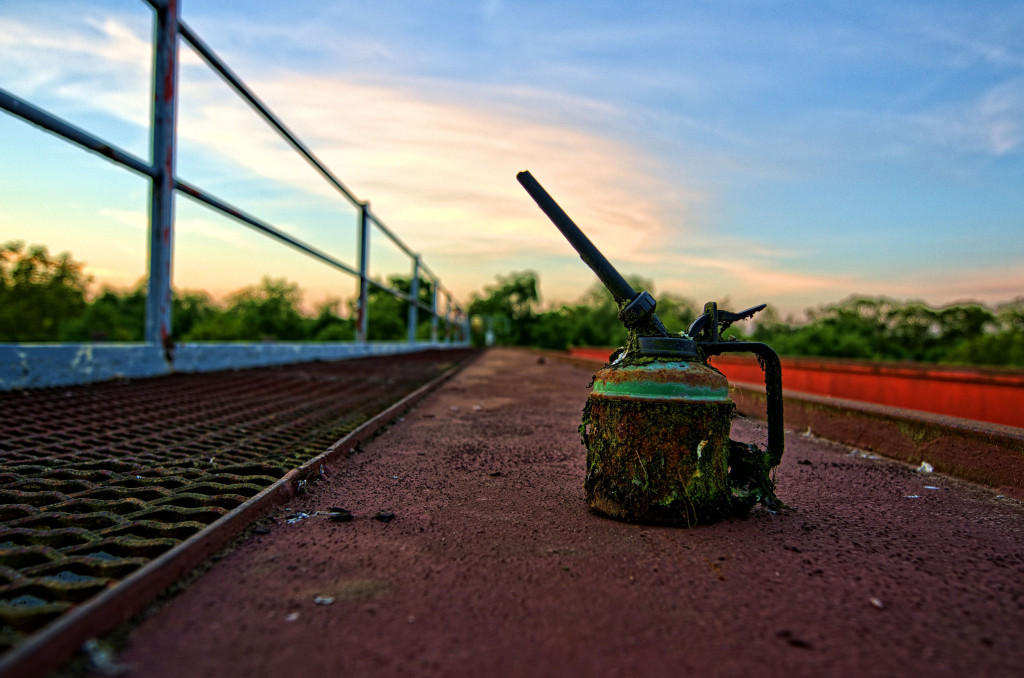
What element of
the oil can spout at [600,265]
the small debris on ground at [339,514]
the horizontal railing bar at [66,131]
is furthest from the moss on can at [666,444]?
the horizontal railing bar at [66,131]

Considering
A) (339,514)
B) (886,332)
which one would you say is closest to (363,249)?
(339,514)

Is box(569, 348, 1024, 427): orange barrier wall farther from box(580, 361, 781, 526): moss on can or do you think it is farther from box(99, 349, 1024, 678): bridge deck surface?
box(580, 361, 781, 526): moss on can

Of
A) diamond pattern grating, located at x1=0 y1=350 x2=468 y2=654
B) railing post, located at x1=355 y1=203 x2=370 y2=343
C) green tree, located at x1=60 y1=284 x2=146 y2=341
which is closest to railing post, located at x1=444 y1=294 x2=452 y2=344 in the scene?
railing post, located at x1=355 y1=203 x2=370 y2=343

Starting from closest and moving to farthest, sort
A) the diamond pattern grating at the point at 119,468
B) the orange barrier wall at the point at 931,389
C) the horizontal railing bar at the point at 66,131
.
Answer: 1. the diamond pattern grating at the point at 119,468
2. the horizontal railing bar at the point at 66,131
3. the orange barrier wall at the point at 931,389

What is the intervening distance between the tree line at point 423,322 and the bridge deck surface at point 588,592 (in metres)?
8.34

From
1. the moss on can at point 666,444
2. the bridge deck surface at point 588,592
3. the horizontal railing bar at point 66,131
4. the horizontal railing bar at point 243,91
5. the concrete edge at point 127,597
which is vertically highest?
the horizontal railing bar at point 243,91

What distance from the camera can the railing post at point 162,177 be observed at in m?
4.55

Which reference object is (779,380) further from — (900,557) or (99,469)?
(99,469)

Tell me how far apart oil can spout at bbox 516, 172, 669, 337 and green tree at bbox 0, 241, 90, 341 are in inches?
1802

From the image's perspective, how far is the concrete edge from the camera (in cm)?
86

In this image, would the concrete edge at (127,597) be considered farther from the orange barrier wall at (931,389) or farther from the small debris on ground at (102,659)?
the orange barrier wall at (931,389)

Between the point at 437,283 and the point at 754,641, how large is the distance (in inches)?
797

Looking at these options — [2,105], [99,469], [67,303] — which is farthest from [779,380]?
[67,303]

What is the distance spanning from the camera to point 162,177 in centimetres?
455
